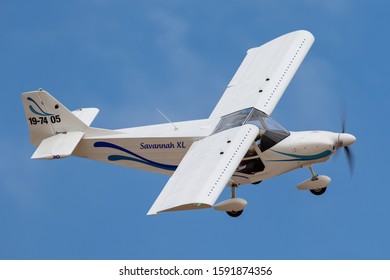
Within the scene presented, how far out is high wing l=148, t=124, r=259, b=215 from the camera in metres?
22.8

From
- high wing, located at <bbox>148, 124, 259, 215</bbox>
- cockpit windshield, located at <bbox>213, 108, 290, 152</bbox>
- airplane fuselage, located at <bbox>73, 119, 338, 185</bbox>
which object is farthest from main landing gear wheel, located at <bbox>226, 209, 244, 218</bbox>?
high wing, located at <bbox>148, 124, 259, 215</bbox>

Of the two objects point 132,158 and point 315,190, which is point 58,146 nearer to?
point 132,158

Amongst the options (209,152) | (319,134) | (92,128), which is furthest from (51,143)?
(319,134)

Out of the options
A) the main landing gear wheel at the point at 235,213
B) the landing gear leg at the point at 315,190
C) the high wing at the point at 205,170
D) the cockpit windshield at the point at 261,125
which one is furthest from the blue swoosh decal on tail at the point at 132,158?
the landing gear leg at the point at 315,190

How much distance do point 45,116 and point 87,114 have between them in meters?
1.24

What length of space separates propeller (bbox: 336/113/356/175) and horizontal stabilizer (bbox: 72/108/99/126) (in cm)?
646

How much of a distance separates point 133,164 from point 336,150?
5004mm

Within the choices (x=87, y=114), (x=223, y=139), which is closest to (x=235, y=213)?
(x=223, y=139)

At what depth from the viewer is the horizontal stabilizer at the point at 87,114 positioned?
28.3 metres

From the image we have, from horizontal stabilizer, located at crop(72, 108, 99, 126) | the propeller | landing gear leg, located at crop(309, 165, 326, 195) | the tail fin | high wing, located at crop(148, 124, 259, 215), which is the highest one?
horizontal stabilizer, located at crop(72, 108, 99, 126)

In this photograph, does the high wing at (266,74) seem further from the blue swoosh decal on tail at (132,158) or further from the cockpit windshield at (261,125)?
the blue swoosh decal on tail at (132,158)

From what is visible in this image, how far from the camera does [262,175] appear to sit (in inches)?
1035

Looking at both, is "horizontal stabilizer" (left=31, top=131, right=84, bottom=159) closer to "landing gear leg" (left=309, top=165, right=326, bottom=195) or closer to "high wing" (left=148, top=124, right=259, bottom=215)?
"high wing" (left=148, top=124, right=259, bottom=215)

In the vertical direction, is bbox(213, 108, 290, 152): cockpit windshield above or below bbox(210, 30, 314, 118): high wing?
below
